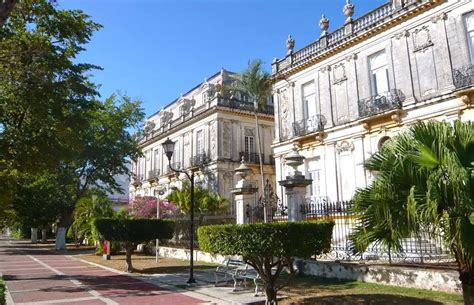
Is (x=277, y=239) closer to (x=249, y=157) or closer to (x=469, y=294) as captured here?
(x=469, y=294)

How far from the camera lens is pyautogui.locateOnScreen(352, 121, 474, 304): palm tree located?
17.3ft

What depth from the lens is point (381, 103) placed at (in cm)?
1809

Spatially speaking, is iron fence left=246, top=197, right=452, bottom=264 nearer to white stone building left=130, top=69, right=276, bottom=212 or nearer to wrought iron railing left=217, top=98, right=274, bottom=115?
white stone building left=130, top=69, right=276, bottom=212

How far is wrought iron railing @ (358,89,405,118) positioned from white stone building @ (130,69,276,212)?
12.2 metres

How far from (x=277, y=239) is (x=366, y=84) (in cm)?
1360

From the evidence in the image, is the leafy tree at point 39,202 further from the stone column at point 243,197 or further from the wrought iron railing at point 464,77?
the wrought iron railing at point 464,77

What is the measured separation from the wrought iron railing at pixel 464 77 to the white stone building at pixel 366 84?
3 cm

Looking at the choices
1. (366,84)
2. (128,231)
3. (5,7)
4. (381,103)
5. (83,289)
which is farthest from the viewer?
(366,84)

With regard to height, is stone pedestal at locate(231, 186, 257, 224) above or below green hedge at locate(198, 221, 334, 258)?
above

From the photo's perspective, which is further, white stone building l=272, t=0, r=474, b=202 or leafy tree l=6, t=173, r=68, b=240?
leafy tree l=6, t=173, r=68, b=240

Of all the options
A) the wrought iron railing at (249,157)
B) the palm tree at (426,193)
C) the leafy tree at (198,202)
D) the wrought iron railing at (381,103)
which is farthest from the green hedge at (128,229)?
the wrought iron railing at (249,157)

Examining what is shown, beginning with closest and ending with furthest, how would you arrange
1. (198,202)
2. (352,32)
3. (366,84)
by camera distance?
(366,84)
(352,32)
(198,202)

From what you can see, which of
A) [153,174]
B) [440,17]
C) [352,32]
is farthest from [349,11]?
[153,174]

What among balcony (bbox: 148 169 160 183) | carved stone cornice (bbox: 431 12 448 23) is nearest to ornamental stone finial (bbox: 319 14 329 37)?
carved stone cornice (bbox: 431 12 448 23)
